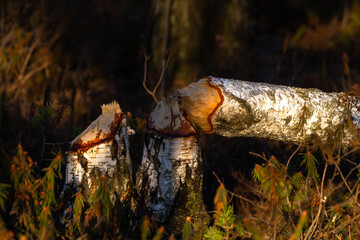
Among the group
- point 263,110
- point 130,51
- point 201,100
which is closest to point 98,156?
point 201,100

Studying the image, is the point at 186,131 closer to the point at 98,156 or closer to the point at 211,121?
the point at 211,121

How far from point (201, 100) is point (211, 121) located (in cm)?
15

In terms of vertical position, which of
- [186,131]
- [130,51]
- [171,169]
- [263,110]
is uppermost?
[130,51]

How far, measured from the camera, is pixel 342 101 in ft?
7.80

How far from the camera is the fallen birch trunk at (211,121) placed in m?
2.20

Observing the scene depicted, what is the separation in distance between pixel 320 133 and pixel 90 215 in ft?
4.78

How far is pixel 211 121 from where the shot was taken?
2232 mm

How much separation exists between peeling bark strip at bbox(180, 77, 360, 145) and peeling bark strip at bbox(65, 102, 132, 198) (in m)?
0.45

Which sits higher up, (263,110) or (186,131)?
(263,110)

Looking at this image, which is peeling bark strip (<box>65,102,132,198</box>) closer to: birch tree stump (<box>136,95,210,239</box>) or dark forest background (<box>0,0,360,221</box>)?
birch tree stump (<box>136,95,210,239</box>)

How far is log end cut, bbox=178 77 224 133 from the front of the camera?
2.17 meters

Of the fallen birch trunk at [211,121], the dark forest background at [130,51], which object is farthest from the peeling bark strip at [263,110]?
the dark forest background at [130,51]

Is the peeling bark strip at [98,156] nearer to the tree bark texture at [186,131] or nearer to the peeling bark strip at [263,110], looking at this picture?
the tree bark texture at [186,131]

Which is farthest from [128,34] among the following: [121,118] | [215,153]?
[121,118]
